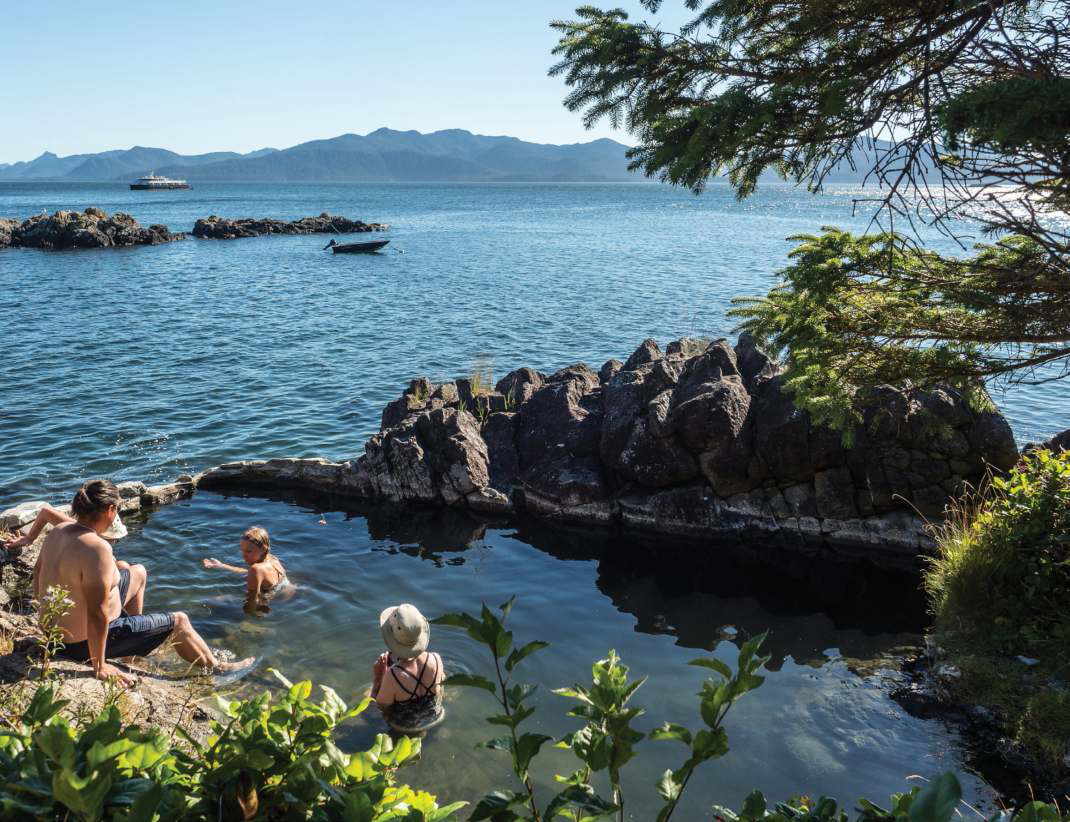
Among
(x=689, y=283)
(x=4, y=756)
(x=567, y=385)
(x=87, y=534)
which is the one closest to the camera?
(x=4, y=756)

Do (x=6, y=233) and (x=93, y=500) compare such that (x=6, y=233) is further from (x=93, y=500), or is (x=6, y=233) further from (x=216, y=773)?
(x=216, y=773)

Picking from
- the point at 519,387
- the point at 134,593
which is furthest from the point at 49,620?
the point at 519,387

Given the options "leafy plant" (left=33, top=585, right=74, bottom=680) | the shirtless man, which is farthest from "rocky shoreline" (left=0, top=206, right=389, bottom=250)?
"leafy plant" (left=33, top=585, right=74, bottom=680)

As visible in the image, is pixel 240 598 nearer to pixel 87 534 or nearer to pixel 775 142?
pixel 87 534

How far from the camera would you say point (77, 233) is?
60.8 m

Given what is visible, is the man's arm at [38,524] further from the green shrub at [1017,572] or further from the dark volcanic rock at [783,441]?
the green shrub at [1017,572]

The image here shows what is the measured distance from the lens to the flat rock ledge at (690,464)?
1127 centimetres

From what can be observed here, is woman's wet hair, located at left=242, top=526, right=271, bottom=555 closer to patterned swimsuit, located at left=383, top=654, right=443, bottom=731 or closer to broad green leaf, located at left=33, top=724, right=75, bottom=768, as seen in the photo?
patterned swimsuit, located at left=383, top=654, right=443, bottom=731

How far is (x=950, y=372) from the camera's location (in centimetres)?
716

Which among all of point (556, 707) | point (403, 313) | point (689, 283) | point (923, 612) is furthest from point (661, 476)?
point (689, 283)

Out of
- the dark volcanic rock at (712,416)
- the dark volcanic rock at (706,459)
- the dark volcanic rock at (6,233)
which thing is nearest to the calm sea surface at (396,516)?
the dark volcanic rock at (706,459)

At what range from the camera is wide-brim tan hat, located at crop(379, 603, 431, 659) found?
7090 mm

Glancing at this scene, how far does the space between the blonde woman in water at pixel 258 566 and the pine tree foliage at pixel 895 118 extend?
6867 millimetres

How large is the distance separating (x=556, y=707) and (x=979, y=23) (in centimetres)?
676
